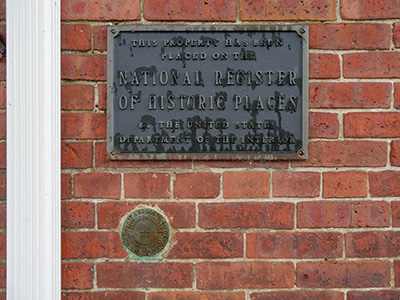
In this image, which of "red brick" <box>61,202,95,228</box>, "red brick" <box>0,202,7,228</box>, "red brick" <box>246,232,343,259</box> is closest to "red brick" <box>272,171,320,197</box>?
"red brick" <box>246,232,343,259</box>

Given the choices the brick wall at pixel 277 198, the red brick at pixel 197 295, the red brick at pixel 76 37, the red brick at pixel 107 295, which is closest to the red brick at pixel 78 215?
the brick wall at pixel 277 198

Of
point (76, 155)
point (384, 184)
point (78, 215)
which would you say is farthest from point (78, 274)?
point (384, 184)

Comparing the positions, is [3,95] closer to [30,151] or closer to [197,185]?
[30,151]

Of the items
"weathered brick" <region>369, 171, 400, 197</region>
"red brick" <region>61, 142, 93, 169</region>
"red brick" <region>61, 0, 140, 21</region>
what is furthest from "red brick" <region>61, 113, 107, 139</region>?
"weathered brick" <region>369, 171, 400, 197</region>

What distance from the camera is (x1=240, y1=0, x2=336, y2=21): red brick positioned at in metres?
1.48

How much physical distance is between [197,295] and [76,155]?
2.45 ft

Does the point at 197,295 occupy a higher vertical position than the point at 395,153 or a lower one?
lower

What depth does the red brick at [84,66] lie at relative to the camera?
149 cm

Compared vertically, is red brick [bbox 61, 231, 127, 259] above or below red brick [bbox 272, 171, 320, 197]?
below

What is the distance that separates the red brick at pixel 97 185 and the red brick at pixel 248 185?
1.46ft

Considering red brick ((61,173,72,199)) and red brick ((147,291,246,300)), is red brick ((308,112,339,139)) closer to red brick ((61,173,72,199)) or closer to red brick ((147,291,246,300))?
red brick ((147,291,246,300))

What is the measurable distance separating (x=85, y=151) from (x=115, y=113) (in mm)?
198

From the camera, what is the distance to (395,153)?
1.48 m

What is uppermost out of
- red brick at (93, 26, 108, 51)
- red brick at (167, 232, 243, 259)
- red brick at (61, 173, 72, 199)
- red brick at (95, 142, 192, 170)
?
red brick at (93, 26, 108, 51)
